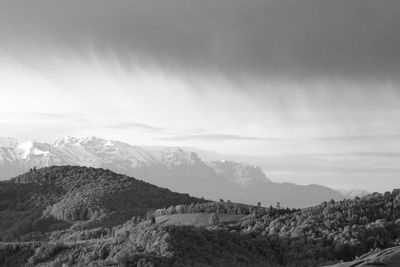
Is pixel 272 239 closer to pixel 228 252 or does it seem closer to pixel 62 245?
pixel 228 252

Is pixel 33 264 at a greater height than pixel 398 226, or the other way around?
pixel 398 226

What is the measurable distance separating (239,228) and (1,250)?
44.8 meters

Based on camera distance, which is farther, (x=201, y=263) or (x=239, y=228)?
(x=239, y=228)

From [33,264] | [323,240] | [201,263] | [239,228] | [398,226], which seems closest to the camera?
[201,263]

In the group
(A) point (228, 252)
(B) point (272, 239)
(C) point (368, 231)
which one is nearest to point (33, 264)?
(A) point (228, 252)

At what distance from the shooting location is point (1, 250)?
122812 mm

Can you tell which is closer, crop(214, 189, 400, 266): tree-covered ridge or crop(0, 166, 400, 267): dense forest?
crop(0, 166, 400, 267): dense forest

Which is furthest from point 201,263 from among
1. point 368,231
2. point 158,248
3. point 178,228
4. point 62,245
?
point 368,231

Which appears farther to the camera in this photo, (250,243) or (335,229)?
(335,229)

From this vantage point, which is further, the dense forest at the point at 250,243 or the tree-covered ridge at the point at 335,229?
the tree-covered ridge at the point at 335,229

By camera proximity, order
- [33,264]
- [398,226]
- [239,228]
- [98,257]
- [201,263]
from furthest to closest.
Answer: [239,228], [398,226], [33,264], [98,257], [201,263]

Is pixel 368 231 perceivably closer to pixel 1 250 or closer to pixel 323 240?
pixel 323 240

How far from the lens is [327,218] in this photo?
457 ft

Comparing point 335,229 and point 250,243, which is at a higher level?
point 335,229
